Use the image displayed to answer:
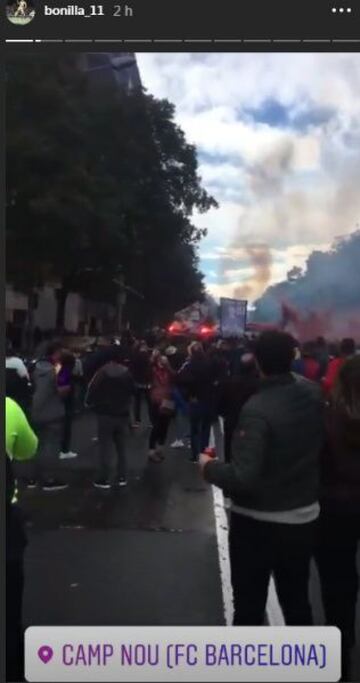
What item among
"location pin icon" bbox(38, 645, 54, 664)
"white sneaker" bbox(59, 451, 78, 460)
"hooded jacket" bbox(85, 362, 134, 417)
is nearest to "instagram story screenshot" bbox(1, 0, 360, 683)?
"location pin icon" bbox(38, 645, 54, 664)

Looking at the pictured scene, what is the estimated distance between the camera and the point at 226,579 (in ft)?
17.8

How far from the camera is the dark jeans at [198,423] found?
1084 centimetres

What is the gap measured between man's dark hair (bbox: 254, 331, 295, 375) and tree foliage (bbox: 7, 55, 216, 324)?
1.22 feet

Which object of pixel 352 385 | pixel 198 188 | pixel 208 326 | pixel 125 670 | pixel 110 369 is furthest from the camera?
pixel 208 326

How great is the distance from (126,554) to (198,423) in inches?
197

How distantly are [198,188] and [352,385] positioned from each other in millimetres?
1150

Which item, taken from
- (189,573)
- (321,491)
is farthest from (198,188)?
(189,573)

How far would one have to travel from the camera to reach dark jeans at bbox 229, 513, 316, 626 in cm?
346

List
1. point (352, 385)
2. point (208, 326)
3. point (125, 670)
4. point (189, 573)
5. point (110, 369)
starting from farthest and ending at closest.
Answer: point (208, 326)
point (110, 369)
point (189, 573)
point (352, 385)
point (125, 670)

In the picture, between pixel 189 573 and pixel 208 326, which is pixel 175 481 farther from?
pixel 208 326

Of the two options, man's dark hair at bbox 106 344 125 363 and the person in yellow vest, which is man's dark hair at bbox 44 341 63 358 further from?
the person in yellow vest

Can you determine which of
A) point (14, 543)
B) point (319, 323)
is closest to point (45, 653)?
point (14, 543)

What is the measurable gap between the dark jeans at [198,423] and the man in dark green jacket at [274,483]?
723 cm

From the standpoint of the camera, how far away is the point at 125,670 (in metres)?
2.78
